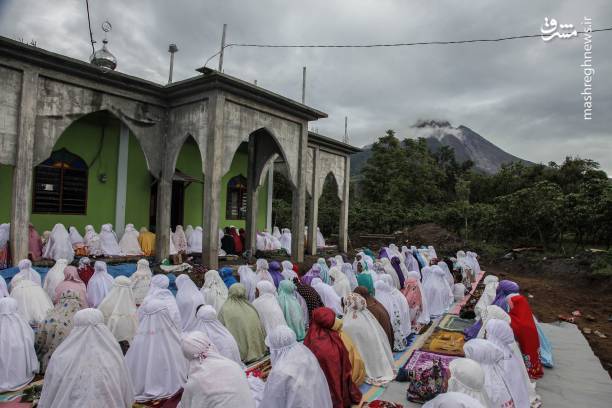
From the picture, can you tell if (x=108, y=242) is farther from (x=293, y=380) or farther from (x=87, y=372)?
(x=293, y=380)

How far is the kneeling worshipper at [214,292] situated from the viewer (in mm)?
5836

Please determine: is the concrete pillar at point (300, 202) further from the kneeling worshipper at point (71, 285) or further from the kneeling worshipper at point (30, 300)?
the kneeling worshipper at point (30, 300)

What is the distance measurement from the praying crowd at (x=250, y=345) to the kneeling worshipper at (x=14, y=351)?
10 millimetres

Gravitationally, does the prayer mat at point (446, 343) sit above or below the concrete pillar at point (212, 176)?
below

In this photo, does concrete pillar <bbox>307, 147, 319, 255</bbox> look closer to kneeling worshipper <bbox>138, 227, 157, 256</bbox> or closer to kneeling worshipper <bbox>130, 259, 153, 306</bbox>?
kneeling worshipper <bbox>138, 227, 157, 256</bbox>

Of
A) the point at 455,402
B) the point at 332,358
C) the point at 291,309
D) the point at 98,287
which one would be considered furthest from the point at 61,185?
the point at 455,402

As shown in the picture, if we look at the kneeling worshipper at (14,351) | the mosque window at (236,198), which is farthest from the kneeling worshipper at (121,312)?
the mosque window at (236,198)

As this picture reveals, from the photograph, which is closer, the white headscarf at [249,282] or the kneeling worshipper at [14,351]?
the kneeling worshipper at [14,351]

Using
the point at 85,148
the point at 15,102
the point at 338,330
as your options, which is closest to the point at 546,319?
the point at 338,330

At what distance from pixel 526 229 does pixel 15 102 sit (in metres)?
17.6

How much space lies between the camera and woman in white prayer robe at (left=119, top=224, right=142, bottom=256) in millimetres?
10086

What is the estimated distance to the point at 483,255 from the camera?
54.2 feet

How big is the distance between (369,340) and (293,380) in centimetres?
178

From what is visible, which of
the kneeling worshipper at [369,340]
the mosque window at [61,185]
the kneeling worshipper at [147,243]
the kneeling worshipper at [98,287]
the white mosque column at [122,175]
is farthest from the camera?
the white mosque column at [122,175]
